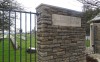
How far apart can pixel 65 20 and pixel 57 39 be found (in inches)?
21.9

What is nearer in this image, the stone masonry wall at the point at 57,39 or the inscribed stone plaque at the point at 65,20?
the stone masonry wall at the point at 57,39

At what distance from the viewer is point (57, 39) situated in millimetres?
4078

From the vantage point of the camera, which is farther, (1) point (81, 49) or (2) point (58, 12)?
(1) point (81, 49)

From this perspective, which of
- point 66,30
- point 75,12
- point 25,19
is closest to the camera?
point 25,19

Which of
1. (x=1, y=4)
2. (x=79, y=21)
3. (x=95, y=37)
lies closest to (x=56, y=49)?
(x=79, y=21)

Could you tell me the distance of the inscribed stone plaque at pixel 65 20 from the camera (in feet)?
13.2

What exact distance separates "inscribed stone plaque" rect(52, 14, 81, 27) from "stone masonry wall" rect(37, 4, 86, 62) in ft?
0.26

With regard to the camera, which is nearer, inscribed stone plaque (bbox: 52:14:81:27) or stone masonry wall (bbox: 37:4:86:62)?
stone masonry wall (bbox: 37:4:86:62)

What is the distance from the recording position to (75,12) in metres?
4.60

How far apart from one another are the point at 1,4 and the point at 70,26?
20.0 ft

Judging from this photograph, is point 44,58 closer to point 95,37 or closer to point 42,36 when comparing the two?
point 42,36

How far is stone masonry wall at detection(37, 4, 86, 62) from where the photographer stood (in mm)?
3781

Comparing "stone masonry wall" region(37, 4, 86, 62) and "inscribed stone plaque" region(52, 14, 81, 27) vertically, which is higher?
"inscribed stone plaque" region(52, 14, 81, 27)

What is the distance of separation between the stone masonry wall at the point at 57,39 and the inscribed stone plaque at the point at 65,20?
8 centimetres
